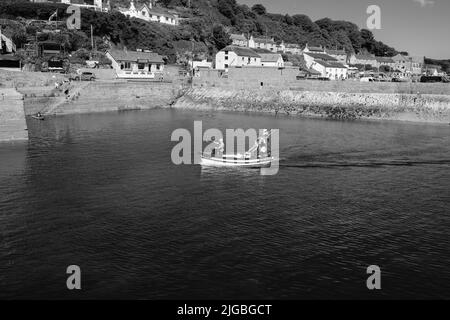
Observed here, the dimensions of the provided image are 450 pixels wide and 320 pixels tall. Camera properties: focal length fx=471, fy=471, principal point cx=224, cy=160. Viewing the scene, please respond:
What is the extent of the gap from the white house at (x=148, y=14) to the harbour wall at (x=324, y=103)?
199 ft

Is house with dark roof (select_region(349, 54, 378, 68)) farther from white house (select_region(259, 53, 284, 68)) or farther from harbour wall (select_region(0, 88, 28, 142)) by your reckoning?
harbour wall (select_region(0, 88, 28, 142))

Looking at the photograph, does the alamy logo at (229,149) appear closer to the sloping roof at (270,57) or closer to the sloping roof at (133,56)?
the sloping roof at (133,56)

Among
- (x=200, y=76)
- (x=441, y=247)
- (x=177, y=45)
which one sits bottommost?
(x=441, y=247)

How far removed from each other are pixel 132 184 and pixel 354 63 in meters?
170

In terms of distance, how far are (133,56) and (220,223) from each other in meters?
88.8

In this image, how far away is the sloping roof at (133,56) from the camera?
4301 inches

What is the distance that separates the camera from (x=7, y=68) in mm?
91500

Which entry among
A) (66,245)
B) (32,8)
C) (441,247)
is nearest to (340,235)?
(441,247)

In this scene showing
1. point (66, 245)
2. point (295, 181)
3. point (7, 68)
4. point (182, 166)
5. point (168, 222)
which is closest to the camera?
point (66, 245)

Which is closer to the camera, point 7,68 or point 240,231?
point 240,231

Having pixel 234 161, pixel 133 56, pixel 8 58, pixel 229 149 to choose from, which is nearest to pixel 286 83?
pixel 133 56

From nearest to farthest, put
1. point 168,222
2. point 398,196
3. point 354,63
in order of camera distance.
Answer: point 168,222
point 398,196
point 354,63

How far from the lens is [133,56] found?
365 feet

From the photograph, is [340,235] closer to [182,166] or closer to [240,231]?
[240,231]
